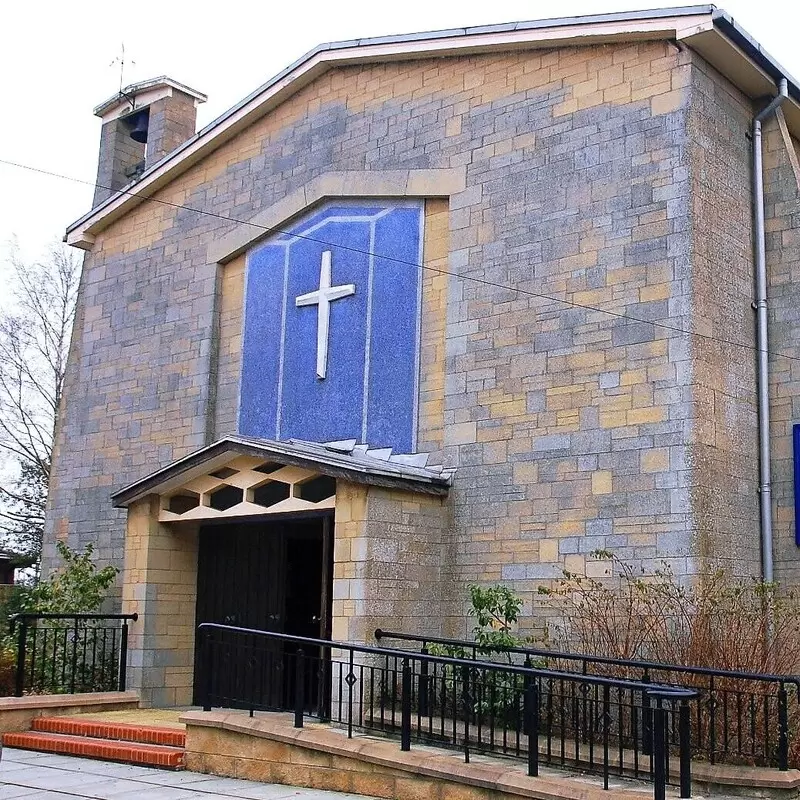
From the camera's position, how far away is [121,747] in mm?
10406

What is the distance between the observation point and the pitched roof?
37.2 feet

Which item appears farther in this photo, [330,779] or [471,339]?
[471,339]

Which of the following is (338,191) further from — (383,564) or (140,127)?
(140,127)

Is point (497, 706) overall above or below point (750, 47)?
below

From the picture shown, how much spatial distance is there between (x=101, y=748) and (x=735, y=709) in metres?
5.86

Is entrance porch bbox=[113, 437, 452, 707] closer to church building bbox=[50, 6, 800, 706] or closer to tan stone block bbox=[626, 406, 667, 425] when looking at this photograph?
church building bbox=[50, 6, 800, 706]

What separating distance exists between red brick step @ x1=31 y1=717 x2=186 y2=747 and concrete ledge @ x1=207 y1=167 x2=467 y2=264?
653cm

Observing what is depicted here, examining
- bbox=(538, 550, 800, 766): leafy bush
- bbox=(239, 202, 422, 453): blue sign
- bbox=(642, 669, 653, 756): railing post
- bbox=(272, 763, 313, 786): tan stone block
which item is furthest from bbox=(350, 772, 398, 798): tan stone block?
bbox=(239, 202, 422, 453): blue sign

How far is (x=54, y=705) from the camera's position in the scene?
12078mm

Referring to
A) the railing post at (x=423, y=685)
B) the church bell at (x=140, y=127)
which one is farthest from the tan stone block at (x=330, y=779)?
the church bell at (x=140, y=127)

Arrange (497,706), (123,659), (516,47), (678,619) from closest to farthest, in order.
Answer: (497,706)
(678,619)
(516,47)
(123,659)

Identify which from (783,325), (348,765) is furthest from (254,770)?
(783,325)

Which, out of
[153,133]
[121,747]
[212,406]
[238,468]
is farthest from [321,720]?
[153,133]

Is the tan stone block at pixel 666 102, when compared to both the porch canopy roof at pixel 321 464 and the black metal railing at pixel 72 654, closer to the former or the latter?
the porch canopy roof at pixel 321 464
